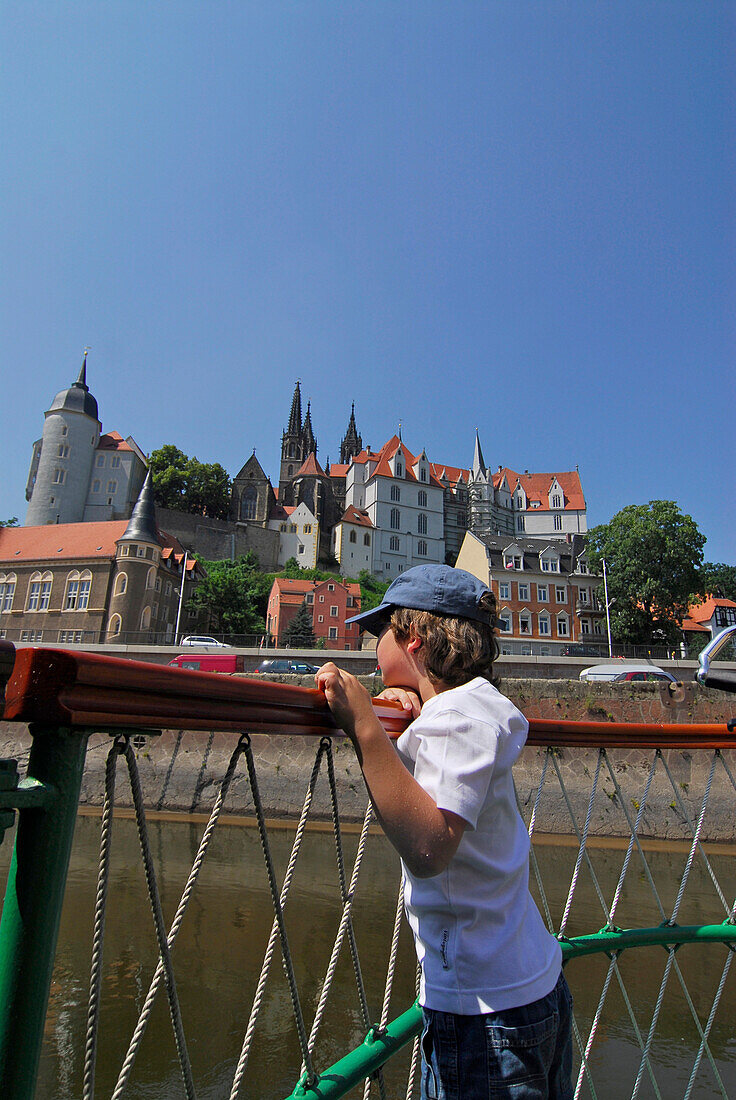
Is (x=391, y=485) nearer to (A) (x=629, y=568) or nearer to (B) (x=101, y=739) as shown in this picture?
(A) (x=629, y=568)

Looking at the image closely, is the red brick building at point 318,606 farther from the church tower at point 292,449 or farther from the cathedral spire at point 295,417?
the cathedral spire at point 295,417

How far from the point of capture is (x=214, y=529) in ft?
237

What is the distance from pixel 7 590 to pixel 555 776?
46.9m

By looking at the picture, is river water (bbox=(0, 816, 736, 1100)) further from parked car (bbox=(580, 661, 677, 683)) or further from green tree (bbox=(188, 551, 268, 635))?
green tree (bbox=(188, 551, 268, 635))

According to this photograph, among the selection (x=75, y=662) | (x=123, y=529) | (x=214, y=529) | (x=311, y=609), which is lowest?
(x=75, y=662)

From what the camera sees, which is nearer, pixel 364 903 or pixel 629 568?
pixel 364 903

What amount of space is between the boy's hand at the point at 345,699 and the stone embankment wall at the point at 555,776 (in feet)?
42.9

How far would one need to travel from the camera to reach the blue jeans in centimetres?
132

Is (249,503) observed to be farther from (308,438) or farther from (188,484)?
(308,438)

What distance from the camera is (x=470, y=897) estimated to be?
1.37m

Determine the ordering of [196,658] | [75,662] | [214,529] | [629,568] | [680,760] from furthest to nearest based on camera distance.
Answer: [214,529]
[629,568]
[196,658]
[680,760]
[75,662]

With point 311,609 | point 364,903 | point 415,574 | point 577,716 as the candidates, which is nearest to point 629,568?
point 311,609

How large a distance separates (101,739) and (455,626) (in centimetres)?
89

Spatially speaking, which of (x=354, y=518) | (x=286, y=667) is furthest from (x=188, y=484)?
(x=286, y=667)
